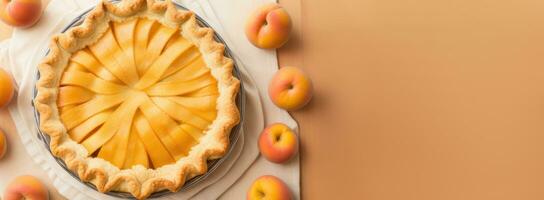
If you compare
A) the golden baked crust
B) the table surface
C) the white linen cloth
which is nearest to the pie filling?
the golden baked crust

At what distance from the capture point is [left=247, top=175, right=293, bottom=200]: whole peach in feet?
4.08

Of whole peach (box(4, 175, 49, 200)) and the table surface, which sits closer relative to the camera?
whole peach (box(4, 175, 49, 200))

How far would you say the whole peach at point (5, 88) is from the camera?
122 cm

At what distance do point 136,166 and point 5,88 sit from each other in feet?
1.08

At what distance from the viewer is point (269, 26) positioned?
1.27 m

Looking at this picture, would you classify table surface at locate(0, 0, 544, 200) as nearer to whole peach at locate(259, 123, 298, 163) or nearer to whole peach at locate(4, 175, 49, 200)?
whole peach at locate(259, 123, 298, 163)

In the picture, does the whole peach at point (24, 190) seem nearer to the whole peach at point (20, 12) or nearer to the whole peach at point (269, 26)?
the whole peach at point (20, 12)

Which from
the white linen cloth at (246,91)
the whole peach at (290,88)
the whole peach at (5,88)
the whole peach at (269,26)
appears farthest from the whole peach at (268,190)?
the whole peach at (5,88)

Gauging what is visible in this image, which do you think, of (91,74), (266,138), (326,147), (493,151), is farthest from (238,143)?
(493,151)

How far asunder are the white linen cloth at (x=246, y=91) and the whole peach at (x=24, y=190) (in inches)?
1.6

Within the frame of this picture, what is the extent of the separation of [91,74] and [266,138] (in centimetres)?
39

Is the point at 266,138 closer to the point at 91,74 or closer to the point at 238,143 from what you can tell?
the point at 238,143

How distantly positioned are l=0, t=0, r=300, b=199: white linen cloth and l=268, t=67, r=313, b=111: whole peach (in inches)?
1.9

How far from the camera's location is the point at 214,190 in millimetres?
1292
